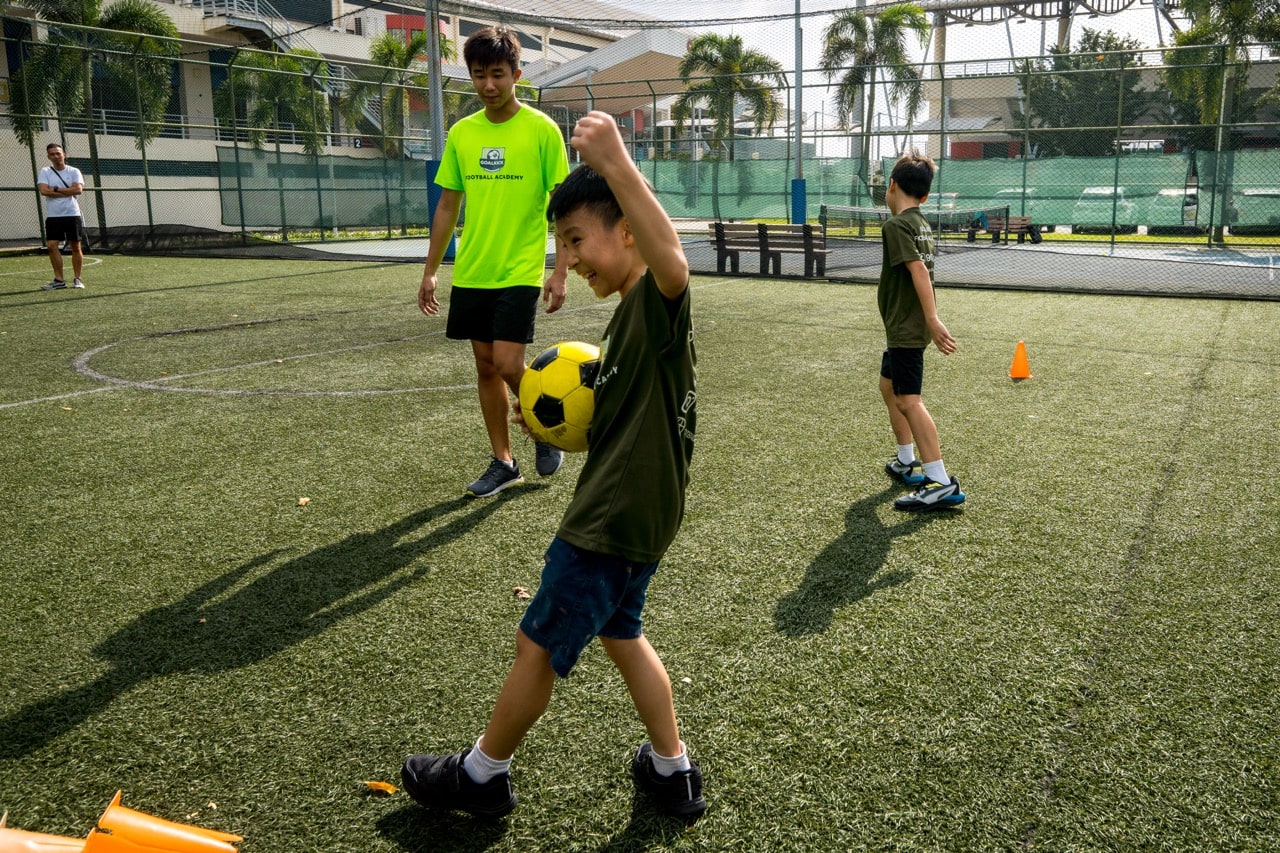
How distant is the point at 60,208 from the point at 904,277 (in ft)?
41.1

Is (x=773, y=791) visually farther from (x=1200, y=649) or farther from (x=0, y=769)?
(x=0, y=769)

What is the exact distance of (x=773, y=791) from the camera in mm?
2488

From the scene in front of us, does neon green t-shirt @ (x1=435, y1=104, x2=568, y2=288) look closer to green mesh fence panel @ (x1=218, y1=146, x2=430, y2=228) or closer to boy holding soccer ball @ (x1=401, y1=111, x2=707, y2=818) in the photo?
boy holding soccer ball @ (x1=401, y1=111, x2=707, y2=818)

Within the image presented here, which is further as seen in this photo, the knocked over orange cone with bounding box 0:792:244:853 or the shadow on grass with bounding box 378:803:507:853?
the shadow on grass with bounding box 378:803:507:853

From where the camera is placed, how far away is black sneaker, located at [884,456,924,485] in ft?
16.4

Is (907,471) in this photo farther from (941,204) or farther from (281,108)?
(281,108)

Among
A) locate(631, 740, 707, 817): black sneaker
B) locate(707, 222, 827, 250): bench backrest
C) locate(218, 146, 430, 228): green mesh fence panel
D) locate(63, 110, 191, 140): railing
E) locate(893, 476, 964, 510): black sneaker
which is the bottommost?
locate(631, 740, 707, 817): black sneaker

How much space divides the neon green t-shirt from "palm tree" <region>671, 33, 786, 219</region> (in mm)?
17184

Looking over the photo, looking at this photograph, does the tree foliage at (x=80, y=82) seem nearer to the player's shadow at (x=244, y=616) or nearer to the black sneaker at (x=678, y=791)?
the player's shadow at (x=244, y=616)

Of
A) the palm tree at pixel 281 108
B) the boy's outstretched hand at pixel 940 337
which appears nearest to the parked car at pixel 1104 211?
the boy's outstretched hand at pixel 940 337

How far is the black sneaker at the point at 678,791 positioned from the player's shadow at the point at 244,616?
146 centimetres

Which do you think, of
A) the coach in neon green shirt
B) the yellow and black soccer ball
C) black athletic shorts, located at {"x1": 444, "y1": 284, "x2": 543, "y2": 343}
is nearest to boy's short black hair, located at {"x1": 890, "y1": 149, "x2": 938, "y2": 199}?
the coach in neon green shirt

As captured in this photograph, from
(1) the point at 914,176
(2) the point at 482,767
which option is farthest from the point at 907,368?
(2) the point at 482,767

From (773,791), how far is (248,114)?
2606cm
